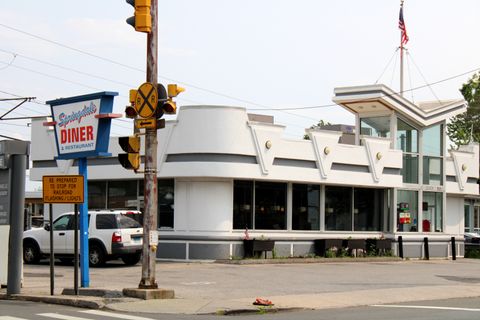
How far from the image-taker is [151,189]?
16.2 m

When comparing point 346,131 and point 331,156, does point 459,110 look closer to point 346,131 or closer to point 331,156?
point 346,131

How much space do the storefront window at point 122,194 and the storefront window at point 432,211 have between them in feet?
45.3

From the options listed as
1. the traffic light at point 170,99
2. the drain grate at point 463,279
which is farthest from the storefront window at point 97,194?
the traffic light at point 170,99

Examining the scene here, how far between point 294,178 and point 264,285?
10005 millimetres

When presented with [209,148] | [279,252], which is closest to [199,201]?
[209,148]

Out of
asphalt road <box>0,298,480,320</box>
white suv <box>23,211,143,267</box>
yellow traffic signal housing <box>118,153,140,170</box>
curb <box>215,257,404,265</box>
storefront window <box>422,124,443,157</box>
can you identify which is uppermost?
storefront window <box>422,124,443,157</box>

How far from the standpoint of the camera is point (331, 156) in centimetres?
3122

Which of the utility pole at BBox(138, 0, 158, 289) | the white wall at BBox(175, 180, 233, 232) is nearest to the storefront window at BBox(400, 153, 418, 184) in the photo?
the white wall at BBox(175, 180, 233, 232)

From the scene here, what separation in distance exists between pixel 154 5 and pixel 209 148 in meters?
11.7

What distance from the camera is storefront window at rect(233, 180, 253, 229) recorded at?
28984 millimetres

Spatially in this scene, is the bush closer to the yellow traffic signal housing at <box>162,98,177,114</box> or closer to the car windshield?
the car windshield

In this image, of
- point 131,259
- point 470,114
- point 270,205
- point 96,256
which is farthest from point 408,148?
point 470,114

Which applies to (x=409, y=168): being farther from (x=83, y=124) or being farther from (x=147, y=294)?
(x=147, y=294)

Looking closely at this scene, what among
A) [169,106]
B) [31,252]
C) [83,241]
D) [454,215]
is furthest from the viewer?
[454,215]
